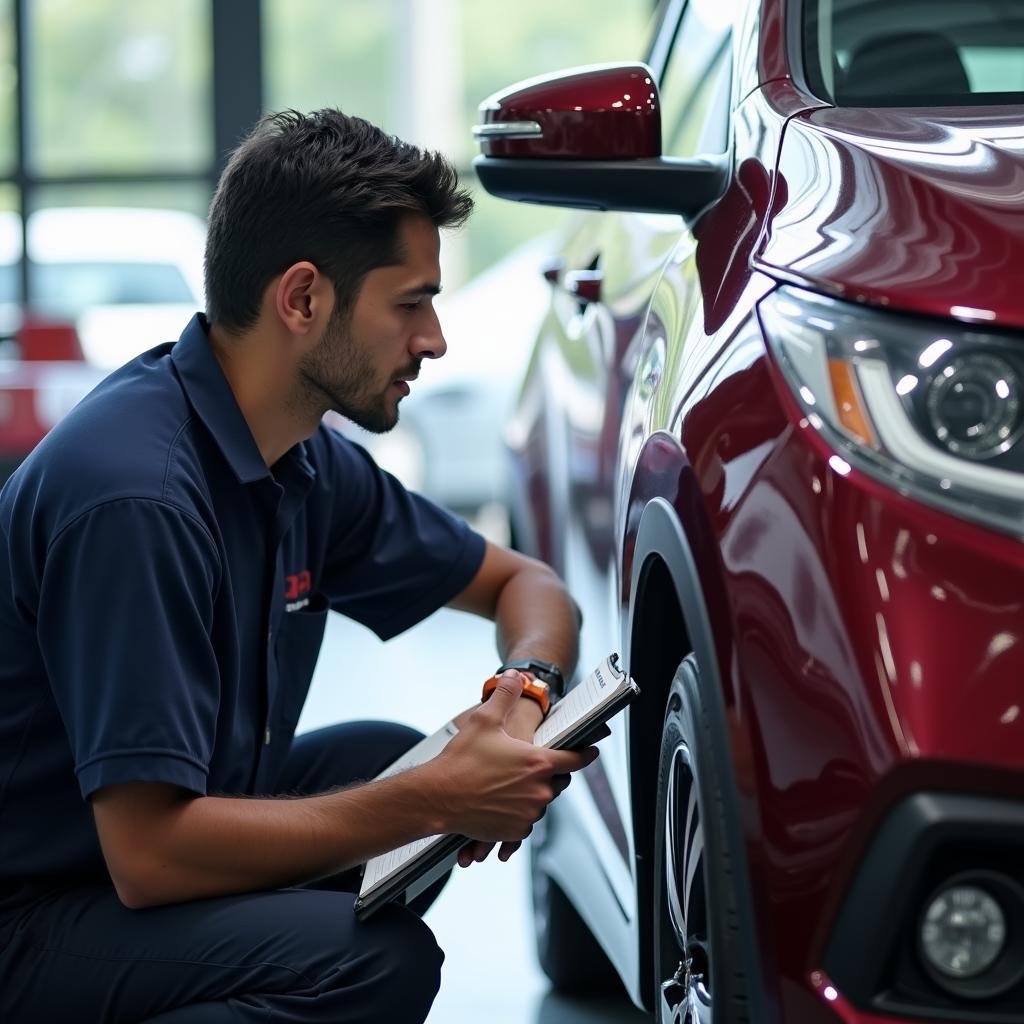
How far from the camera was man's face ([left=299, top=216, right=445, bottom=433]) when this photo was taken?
71.3 inches

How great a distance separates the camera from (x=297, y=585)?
2.03 m

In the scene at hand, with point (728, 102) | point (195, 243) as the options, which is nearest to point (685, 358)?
point (728, 102)

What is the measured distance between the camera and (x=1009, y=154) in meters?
1.36

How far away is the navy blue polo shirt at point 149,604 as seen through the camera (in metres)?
1.56

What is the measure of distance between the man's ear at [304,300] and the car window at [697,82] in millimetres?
427

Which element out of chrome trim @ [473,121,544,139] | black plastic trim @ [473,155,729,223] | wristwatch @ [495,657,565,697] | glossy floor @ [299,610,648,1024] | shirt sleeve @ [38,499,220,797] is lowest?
glossy floor @ [299,610,648,1024]

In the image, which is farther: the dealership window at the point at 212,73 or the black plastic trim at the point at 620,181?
the dealership window at the point at 212,73

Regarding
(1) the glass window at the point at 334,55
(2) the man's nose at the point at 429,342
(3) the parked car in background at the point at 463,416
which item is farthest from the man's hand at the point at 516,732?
(1) the glass window at the point at 334,55

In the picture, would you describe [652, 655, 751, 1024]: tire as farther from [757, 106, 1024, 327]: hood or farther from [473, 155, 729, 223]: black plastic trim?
[473, 155, 729, 223]: black plastic trim

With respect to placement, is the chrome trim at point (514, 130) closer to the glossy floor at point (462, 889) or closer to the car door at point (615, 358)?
the car door at point (615, 358)

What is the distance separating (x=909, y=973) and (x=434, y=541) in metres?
1.19

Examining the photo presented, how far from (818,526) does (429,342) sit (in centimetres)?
77

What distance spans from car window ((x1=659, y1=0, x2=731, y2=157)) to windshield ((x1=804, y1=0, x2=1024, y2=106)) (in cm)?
13

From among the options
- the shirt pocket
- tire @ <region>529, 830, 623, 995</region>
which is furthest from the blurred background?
the shirt pocket
